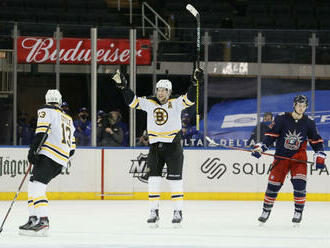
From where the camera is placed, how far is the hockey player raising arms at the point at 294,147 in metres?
6.59

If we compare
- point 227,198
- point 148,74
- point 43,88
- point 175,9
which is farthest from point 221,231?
point 175,9

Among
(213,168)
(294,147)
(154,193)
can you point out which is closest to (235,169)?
(213,168)

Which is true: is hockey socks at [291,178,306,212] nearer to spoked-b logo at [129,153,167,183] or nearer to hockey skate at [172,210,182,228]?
hockey skate at [172,210,182,228]

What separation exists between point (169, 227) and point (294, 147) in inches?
55.2

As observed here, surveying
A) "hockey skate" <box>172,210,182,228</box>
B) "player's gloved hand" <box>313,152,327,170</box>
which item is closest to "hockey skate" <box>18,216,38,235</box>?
"hockey skate" <box>172,210,182,228</box>

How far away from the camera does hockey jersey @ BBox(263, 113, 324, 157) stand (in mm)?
6586

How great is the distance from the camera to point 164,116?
21.6ft

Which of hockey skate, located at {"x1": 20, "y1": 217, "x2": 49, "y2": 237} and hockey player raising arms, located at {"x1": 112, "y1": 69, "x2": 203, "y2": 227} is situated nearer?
hockey skate, located at {"x1": 20, "y1": 217, "x2": 49, "y2": 237}

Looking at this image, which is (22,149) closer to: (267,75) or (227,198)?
(227,198)

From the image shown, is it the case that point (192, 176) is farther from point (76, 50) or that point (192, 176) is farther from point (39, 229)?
point (39, 229)

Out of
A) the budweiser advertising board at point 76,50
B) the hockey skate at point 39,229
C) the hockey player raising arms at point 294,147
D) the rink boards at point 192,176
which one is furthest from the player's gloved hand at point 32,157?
the budweiser advertising board at point 76,50

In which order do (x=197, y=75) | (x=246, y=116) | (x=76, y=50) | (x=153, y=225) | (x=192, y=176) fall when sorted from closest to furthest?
(x=153, y=225) < (x=197, y=75) < (x=192, y=176) < (x=76, y=50) < (x=246, y=116)

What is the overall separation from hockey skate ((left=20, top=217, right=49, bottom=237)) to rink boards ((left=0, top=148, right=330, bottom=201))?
12.0ft

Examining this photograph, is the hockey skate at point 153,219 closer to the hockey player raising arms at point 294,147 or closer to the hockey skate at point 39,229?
the hockey player raising arms at point 294,147
